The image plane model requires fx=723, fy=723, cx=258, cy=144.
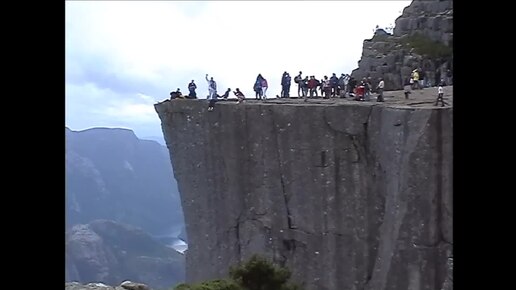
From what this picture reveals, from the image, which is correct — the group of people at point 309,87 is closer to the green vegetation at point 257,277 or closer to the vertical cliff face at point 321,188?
the vertical cliff face at point 321,188

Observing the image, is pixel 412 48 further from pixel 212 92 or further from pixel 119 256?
pixel 119 256

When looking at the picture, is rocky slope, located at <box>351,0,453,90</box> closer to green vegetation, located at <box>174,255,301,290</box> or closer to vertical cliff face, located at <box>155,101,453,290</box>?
vertical cliff face, located at <box>155,101,453,290</box>

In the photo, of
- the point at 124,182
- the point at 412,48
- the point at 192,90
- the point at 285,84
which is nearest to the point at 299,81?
the point at 285,84

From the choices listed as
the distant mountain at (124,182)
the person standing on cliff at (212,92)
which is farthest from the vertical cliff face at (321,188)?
the distant mountain at (124,182)

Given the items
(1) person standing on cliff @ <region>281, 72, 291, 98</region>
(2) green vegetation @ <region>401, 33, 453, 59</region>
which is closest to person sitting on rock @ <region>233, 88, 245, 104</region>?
(1) person standing on cliff @ <region>281, 72, 291, 98</region>

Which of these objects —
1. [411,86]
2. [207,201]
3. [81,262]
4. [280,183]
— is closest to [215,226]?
[207,201]
